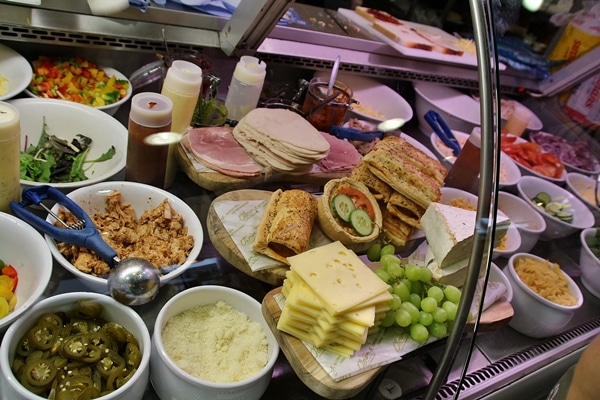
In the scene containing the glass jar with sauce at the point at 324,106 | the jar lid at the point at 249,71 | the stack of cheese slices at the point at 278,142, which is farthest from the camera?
the glass jar with sauce at the point at 324,106

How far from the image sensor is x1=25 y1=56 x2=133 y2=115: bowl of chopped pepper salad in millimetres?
1908

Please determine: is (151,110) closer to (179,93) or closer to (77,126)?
(179,93)

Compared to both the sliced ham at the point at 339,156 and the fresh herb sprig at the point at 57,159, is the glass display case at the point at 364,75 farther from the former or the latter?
the fresh herb sprig at the point at 57,159

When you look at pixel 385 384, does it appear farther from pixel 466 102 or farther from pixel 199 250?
pixel 466 102

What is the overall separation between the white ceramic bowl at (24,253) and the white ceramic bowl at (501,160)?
5.95 feet

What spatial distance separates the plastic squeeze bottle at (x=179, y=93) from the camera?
1.77m

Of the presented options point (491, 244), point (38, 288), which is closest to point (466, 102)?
point (491, 244)

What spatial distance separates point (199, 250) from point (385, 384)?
0.69 metres

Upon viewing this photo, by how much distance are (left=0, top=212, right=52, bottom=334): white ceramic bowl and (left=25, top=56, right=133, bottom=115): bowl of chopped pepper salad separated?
70 cm

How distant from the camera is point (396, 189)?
1.87 metres

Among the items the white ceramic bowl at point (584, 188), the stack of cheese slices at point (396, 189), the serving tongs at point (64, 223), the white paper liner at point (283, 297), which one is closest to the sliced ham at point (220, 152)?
the white paper liner at point (283, 297)

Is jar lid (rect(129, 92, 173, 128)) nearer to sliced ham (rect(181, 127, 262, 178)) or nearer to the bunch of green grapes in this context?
sliced ham (rect(181, 127, 262, 178))

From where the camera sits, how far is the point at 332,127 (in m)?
2.31

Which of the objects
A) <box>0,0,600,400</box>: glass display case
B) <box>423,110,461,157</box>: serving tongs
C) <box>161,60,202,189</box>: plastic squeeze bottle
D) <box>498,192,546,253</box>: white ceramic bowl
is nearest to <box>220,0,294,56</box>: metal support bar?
<box>0,0,600,400</box>: glass display case
